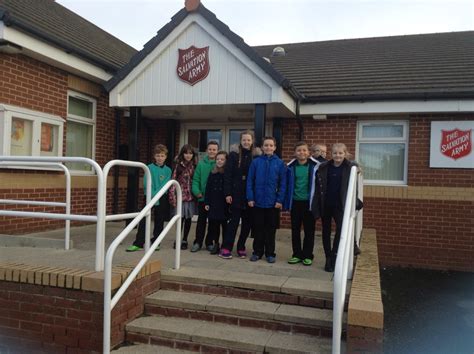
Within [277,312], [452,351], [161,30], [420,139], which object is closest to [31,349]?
[277,312]

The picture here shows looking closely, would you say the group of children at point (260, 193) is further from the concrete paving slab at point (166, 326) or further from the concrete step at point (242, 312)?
the concrete paving slab at point (166, 326)

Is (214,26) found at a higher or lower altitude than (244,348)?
higher

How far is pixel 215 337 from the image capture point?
11.3 ft

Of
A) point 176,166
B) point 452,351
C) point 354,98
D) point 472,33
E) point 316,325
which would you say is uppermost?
point 472,33

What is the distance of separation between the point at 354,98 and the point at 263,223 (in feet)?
12.6

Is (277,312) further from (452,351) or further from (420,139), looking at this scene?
(420,139)

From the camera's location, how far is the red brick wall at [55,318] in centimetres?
341

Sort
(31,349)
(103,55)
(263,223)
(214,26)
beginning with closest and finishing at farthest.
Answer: (31,349), (263,223), (214,26), (103,55)

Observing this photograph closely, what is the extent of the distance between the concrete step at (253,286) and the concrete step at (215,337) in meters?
0.38

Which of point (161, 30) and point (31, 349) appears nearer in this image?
point (31, 349)

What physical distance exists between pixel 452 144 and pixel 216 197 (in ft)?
15.7

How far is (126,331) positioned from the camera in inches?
144

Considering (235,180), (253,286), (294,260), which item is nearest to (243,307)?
(253,286)

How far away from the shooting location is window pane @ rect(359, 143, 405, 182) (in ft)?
26.3
